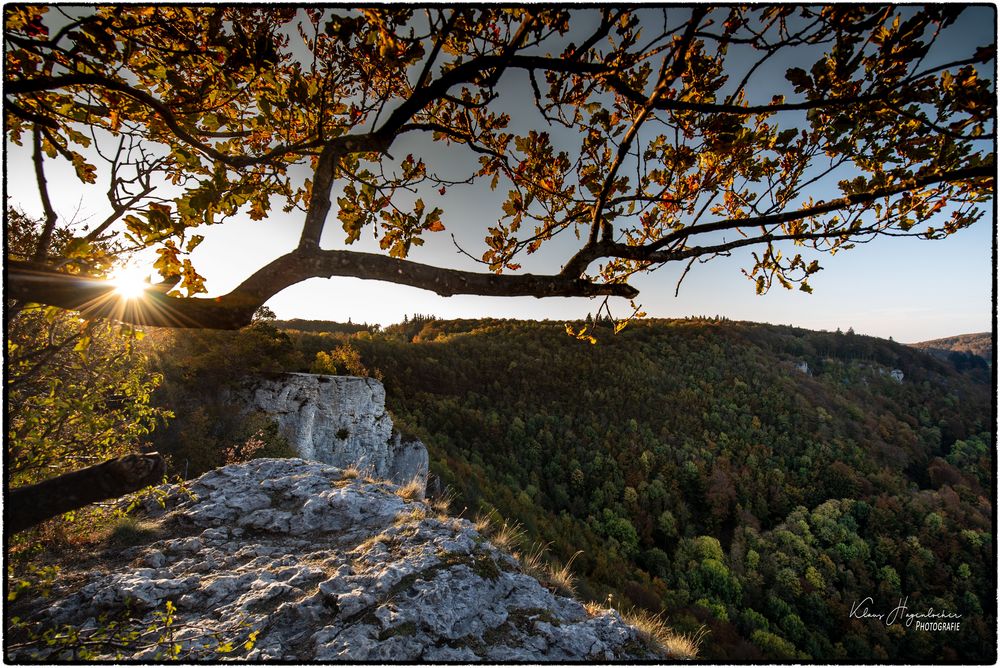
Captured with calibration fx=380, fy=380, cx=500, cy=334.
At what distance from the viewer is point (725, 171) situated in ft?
7.80

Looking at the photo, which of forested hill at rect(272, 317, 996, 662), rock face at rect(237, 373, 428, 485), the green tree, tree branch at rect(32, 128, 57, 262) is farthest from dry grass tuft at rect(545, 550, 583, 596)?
forested hill at rect(272, 317, 996, 662)

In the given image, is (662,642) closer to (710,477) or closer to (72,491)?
(72,491)

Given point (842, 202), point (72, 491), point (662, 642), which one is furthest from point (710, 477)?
point (72, 491)

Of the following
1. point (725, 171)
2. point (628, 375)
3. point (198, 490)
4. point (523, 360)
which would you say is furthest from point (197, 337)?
point (628, 375)

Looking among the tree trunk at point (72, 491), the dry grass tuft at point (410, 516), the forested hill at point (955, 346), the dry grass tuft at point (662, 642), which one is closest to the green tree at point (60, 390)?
the tree trunk at point (72, 491)

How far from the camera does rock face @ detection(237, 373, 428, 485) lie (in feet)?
36.0

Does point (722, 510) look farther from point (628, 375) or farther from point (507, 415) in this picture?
point (507, 415)

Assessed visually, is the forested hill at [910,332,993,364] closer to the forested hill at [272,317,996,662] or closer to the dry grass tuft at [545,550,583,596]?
the forested hill at [272,317,996,662]

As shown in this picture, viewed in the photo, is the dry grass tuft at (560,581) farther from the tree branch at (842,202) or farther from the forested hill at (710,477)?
the forested hill at (710,477)

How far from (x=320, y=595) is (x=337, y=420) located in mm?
10143

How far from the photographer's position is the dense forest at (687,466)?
1838cm

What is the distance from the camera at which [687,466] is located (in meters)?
34.8

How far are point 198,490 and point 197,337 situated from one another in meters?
7.10

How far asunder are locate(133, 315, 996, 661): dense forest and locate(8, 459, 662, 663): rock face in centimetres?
541
